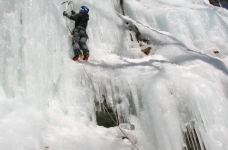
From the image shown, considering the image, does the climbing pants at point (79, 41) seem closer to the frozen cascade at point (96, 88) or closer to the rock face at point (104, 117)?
the frozen cascade at point (96, 88)

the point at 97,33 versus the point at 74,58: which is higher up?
the point at 97,33

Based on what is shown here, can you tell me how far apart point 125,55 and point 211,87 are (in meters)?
2.01

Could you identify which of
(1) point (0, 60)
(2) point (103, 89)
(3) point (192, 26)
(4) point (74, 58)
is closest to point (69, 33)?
(4) point (74, 58)

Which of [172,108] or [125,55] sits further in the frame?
[125,55]

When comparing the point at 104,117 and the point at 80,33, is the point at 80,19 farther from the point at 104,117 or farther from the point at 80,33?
the point at 104,117

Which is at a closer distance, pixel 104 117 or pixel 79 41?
pixel 104 117

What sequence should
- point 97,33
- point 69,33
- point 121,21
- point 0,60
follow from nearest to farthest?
point 0,60 < point 69,33 < point 97,33 < point 121,21

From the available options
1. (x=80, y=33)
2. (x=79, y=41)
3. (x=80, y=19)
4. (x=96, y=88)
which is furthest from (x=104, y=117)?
(x=80, y=19)

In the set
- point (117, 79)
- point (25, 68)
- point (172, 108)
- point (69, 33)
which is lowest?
point (172, 108)

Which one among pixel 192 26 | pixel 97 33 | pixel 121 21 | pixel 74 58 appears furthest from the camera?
pixel 192 26

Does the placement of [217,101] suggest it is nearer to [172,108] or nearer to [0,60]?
[172,108]

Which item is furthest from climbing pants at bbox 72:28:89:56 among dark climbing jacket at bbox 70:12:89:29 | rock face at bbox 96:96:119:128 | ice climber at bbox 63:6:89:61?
rock face at bbox 96:96:119:128

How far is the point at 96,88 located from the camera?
4121 mm

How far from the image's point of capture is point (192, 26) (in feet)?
21.1
